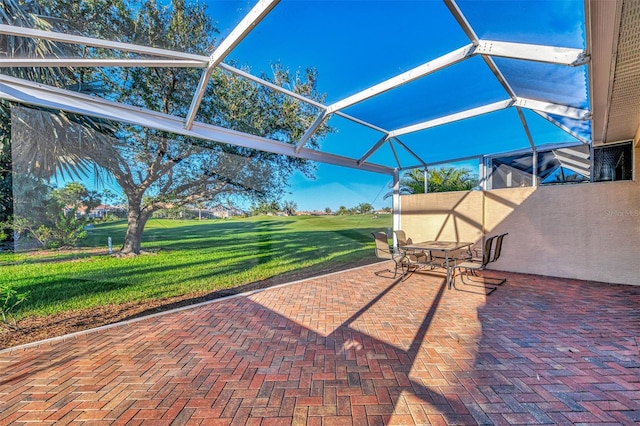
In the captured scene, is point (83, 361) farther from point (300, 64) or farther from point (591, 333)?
point (591, 333)

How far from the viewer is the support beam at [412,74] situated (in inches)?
125

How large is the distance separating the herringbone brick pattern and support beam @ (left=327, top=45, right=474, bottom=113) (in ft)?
11.3

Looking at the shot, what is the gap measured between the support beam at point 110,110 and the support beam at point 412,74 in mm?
1936

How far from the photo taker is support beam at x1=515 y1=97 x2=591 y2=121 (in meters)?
4.06

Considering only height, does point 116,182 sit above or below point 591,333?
above

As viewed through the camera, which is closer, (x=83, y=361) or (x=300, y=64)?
(x=83, y=361)

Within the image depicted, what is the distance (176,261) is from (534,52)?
7.04 m

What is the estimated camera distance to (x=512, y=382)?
2.17m

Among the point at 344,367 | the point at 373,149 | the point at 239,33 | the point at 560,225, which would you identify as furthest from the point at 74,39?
the point at 560,225

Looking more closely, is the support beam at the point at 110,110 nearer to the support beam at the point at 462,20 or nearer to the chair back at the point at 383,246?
the chair back at the point at 383,246

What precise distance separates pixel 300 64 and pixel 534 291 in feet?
19.3

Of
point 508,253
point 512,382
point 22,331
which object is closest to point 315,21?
point 512,382

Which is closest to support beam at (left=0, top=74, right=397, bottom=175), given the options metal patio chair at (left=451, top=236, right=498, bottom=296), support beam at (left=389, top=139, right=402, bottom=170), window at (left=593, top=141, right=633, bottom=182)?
support beam at (left=389, top=139, right=402, bottom=170)

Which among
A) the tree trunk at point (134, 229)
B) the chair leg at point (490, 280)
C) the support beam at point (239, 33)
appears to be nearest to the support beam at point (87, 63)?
the support beam at point (239, 33)
